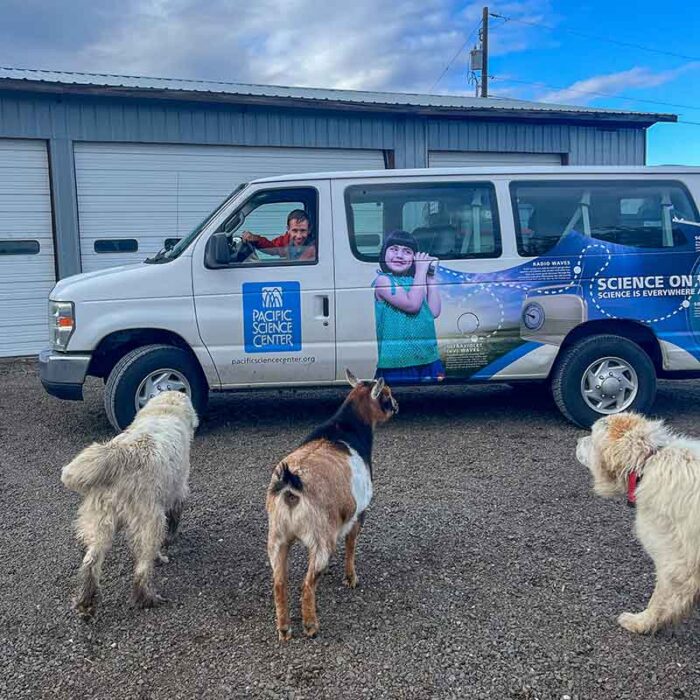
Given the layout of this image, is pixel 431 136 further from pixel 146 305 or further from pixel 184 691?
pixel 184 691

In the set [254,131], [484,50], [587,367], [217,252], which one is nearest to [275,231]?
[217,252]

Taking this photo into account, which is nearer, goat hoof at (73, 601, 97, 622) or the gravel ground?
the gravel ground

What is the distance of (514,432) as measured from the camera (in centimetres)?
666

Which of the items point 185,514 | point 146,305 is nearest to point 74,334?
point 146,305

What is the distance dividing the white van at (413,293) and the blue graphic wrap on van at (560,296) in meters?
0.01

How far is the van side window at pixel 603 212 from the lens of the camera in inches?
255

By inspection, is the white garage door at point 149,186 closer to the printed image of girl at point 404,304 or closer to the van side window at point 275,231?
the van side window at point 275,231

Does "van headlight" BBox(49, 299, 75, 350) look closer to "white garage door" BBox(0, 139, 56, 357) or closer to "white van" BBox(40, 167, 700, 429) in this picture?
"white van" BBox(40, 167, 700, 429)

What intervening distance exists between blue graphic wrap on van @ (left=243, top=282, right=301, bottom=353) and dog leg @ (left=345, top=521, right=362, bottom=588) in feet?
9.44

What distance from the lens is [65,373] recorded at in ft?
20.2

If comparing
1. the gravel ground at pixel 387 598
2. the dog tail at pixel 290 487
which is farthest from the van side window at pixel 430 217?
the dog tail at pixel 290 487

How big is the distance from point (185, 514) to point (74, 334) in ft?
7.38

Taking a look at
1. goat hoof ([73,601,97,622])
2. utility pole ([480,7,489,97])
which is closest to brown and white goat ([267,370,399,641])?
goat hoof ([73,601,97,622])

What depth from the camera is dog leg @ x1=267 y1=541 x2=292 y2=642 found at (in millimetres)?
3064
